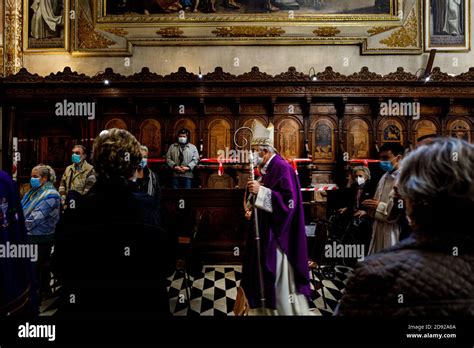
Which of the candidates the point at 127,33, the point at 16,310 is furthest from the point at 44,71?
the point at 16,310

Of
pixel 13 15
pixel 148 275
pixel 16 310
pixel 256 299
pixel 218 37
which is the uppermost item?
pixel 13 15

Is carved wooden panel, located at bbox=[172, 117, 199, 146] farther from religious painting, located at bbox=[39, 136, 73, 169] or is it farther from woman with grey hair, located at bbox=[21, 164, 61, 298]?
woman with grey hair, located at bbox=[21, 164, 61, 298]

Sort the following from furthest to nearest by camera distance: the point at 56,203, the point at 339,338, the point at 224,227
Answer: the point at 224,227 < the point at 56,203 < the point at 339,338

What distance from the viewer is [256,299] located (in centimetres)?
268

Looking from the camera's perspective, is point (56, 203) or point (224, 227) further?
point (224, 227)

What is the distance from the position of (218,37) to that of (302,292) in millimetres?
7520

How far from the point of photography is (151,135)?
7.64 m

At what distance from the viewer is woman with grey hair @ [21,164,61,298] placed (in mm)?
3438

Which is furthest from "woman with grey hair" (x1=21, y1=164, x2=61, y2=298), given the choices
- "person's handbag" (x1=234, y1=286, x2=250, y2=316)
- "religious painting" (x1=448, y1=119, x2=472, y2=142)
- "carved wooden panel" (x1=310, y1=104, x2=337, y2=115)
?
"religious painting" (x1=448, y1=119, x2=472, y2=142)

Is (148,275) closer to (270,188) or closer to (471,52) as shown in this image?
(270,188)

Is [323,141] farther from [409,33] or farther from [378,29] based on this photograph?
[409,33]

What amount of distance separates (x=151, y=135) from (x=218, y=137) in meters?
1.91

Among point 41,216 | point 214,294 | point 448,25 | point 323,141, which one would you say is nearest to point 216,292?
point 214,294

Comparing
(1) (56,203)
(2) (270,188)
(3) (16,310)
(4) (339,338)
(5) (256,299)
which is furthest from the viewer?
(1) (56,203)
